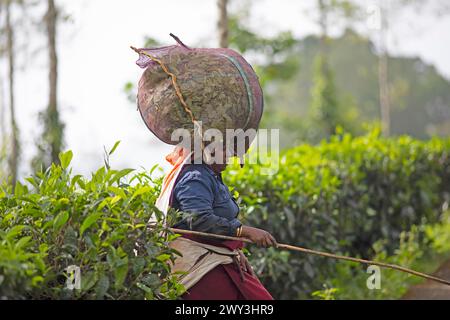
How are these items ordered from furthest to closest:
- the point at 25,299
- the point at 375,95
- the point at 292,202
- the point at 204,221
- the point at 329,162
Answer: the point at 375,95
the point at 329,162
the point at 292,202
the point at 204,221
the point at 25,299

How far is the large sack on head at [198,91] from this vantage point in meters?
3.53

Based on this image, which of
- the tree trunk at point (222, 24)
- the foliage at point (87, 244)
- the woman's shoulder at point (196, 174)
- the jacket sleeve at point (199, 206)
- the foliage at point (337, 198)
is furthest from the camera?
the tree trunk at point (222, 24)

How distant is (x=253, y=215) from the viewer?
560 centimetres

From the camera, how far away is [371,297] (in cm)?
646

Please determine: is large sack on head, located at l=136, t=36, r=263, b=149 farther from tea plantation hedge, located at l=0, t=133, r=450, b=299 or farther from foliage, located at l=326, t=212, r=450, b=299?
foliage, located at l=326, t=212, r=450, b=299

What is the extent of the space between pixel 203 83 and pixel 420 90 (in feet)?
156

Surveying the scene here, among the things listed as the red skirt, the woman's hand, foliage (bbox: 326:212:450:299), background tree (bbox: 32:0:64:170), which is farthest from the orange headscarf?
background tree (bbox: 32:0:64:170)

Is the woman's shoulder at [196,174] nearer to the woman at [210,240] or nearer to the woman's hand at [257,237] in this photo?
the woman at [210,240]

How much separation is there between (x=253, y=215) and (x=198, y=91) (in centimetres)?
223

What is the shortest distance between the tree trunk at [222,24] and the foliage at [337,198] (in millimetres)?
1631

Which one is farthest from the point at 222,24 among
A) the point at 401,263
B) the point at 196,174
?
the point at 196,174

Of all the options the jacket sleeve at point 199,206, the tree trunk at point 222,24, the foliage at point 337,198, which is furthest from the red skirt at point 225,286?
the tree trunk at point 222,24
